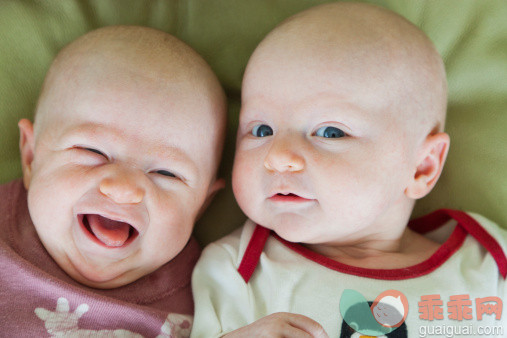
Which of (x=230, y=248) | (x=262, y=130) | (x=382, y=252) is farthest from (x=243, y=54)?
(x=382, y=252)

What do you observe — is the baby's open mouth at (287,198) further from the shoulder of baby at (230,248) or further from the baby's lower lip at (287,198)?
the shoulder of baby at (230,248)

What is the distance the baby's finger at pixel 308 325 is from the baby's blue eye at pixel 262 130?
498mm

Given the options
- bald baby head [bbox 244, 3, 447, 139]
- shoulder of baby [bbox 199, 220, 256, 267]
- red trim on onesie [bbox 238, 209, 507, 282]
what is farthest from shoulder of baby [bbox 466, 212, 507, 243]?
shoulder of baby [bbox 199, 220, 256, 267]

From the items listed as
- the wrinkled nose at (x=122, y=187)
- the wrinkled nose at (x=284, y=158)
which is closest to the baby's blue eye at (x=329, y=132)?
the wrinkled nose at (x=284, y=158)

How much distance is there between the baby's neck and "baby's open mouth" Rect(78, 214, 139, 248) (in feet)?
1.56

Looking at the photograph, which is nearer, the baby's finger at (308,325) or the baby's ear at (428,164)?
the baby's finger at (308,325)

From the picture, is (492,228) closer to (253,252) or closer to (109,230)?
(253,252)

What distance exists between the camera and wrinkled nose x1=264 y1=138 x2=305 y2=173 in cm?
138

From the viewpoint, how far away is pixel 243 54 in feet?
→ 6.11

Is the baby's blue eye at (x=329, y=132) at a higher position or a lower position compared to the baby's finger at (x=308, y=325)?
higher

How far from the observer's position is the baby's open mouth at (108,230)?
4.67 ft

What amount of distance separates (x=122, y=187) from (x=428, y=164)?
764mm

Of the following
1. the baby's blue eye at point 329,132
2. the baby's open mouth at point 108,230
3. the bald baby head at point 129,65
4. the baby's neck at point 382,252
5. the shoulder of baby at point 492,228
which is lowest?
the baby's neck at point 382,252

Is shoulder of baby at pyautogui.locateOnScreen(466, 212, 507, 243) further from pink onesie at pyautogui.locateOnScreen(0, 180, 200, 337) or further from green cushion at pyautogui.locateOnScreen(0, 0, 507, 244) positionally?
pink onesie at pyautogui.locateOnScreen(0, 180, 200, 337)
